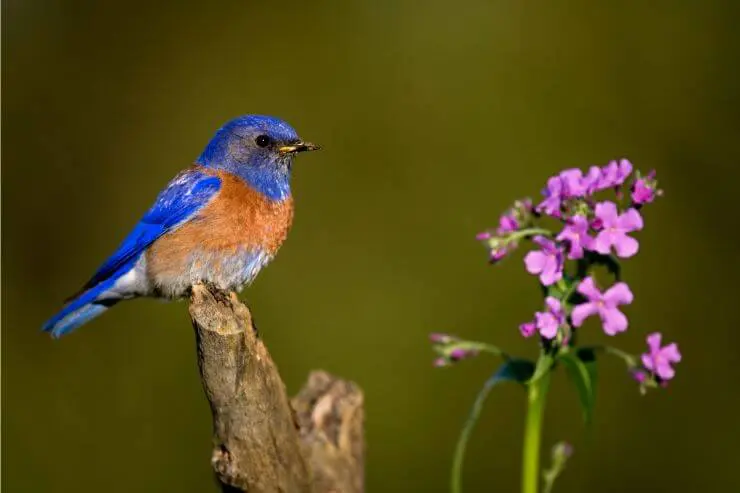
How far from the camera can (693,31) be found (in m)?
7.07

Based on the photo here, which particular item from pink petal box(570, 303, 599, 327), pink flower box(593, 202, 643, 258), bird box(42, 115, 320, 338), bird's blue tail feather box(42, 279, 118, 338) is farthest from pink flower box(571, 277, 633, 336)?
bird's blue tail feather box(42, 279, 118, 338)

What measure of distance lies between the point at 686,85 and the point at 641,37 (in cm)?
50

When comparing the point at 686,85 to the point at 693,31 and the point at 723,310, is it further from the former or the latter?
the point at 723,310

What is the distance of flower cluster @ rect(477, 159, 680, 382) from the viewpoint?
3127 millimetres

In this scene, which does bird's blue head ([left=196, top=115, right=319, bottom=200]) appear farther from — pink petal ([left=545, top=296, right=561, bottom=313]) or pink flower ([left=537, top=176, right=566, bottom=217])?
pink petal ([left=545, top=296, right=561, bottom=313])

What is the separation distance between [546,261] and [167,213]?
6.90 feet

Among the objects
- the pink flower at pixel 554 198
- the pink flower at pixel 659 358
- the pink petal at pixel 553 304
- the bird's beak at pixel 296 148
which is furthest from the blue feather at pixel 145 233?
the pink flower at pixel 659 358

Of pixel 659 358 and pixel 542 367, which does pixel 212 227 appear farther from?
pixel 659 358

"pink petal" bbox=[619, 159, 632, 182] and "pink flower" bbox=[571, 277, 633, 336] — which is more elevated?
"pink petal" bbox=[619, 159, 632, 182]

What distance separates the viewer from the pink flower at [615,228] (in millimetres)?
3105

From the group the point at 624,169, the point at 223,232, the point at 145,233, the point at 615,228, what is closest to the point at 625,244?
the point at 615,228

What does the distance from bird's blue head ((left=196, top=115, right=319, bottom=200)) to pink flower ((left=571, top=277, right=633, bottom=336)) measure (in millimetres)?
2070

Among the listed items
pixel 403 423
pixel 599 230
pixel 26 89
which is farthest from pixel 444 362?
pixel 26 89

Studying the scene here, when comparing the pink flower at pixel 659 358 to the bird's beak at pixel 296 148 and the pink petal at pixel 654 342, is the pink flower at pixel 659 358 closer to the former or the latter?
the pink petal at pixel 654 342
